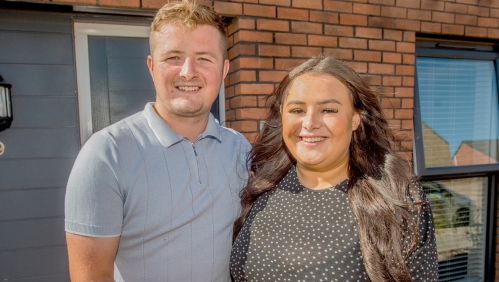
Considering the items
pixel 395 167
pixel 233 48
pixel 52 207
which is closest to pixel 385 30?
pixel 233 48

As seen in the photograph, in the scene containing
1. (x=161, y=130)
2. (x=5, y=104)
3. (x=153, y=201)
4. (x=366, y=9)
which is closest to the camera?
(x=153, y=201)

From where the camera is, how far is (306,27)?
2.61 m

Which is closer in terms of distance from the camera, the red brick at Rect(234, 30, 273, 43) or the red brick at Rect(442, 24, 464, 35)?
the red brick at Rect(234, 30, 273, 43)

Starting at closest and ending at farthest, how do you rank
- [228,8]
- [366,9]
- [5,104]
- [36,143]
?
[5,104], [36,143], [228,8], [366,9]

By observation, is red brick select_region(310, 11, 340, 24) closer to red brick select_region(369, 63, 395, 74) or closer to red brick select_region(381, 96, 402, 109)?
red brick select_region(369, 63, 395, 74)

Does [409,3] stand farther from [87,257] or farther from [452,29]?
[87,257]

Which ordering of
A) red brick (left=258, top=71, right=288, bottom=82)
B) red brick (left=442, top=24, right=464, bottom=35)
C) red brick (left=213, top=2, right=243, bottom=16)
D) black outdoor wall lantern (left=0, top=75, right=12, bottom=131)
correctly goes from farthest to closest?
red brick (left=442, top=24, right=464, bottom=35)
red brick (left=258, top=71, right=288, bottom=82)
red brick (left=213, top=2, right=243, bottom=16)
black outdoor wall lantern (left=0, top=75, right=12, bottom=131)

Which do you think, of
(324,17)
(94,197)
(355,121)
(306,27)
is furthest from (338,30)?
(94,197)

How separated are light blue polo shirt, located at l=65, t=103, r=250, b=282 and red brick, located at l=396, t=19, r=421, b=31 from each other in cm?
202

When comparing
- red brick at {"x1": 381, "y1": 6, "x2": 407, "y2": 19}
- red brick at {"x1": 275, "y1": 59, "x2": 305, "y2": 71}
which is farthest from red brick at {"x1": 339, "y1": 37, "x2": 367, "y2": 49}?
red brick at {"x1": 275, "y1": 59, "x2": 305, "y2": 71}

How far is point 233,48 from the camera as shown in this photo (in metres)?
2.55

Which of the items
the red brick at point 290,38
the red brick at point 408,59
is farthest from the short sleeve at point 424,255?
the red brick at point 408,59

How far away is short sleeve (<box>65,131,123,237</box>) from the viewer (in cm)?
130

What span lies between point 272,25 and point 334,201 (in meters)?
1.41
